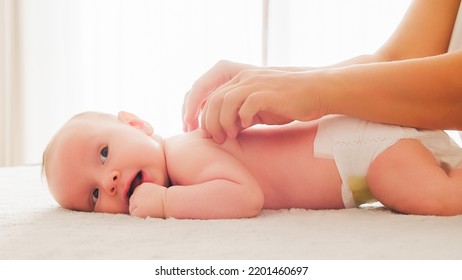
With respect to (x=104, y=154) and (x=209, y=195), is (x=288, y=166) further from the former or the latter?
(x=104, y=154)

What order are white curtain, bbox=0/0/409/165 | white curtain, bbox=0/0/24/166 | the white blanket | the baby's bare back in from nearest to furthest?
the white blanket
the baby's bare back
white curtain, bbox=0/0/409/165
white curtain, bbox=0/0/24/166

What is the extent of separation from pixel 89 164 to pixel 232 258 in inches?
19.5

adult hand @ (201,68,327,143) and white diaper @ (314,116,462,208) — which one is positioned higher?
adult hand @ (201,68,327,143)

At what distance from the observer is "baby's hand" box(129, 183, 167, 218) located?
3.34 ft

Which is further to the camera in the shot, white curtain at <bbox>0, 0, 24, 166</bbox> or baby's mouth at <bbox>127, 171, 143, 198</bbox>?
white curtain at <bbox>0, 0, 24, 166</bbox>

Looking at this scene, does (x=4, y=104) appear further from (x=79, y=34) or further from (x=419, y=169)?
(x=419, y=169)

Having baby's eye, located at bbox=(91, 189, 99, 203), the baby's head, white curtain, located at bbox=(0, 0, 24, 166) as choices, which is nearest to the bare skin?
the baby's head

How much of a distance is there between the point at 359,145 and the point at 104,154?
53 centimetres

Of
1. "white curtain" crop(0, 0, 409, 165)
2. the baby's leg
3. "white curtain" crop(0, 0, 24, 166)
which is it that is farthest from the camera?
"white curtain" crop(0, 0, 24, 166)

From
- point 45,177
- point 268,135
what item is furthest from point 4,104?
point 268,135

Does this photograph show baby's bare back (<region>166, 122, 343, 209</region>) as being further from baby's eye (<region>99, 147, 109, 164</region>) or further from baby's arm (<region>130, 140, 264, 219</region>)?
baby's eye (<region>99, 147, 109, 164</region>)

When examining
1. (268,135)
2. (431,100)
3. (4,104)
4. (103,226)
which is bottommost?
(4,104)

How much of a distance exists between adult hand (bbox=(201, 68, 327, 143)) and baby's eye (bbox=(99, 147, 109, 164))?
0.23 metres

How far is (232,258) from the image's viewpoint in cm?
72
